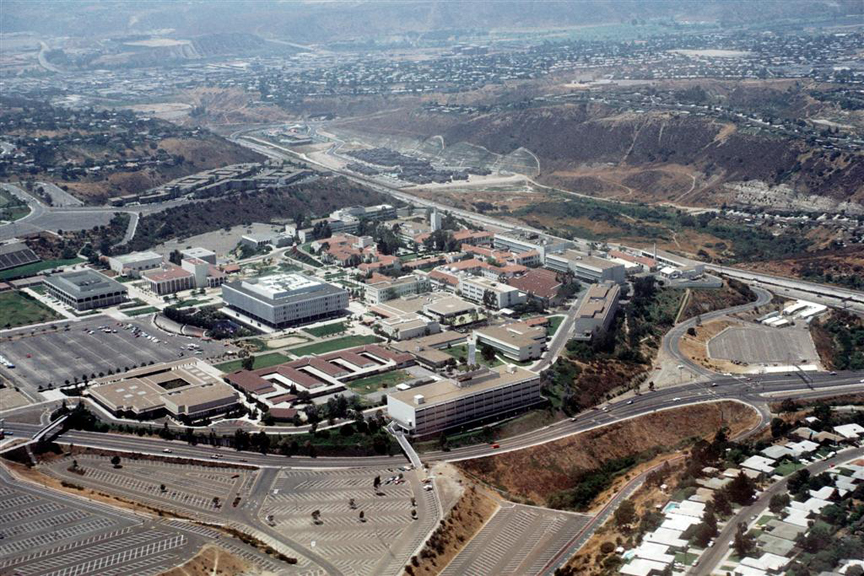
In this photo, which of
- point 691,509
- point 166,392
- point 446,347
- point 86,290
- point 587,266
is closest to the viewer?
point 691,509

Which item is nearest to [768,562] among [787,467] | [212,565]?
[787,467]

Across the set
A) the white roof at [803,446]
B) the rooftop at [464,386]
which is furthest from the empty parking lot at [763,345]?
the rooftop at [464,386]

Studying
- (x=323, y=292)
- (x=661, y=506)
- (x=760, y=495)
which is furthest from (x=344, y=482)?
(x=323, y=292)

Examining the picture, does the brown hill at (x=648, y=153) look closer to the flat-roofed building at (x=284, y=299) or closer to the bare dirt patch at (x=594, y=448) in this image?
the flat-roofed building at (x=284, y=299)

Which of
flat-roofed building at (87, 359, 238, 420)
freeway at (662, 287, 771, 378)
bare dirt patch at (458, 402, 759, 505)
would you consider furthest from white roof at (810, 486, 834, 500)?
flat-roofed building at (87, 359, 238, 420)

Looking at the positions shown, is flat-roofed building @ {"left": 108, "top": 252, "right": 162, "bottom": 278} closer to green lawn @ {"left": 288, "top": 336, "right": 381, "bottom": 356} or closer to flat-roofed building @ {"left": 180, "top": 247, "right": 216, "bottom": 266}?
flat-roofed building @ {"left": 180, "top": 247, "right": 216, "bottom": 266}

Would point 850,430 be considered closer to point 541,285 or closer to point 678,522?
point 678,522
